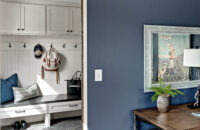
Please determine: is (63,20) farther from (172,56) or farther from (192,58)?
(192,58)

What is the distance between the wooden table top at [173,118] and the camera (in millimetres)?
1484

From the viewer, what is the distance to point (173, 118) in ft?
5.45

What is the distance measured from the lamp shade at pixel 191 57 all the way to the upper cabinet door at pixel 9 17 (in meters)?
2.72

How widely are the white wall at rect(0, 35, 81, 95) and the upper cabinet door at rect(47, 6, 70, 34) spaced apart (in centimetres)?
20

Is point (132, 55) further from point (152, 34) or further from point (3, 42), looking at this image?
point (3, 42)

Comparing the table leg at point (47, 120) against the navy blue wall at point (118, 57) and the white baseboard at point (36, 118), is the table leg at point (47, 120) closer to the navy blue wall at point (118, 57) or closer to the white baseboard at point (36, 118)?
the white baseboard at point (36, 118)

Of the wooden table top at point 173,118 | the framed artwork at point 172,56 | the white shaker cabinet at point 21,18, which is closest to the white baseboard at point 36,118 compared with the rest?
the white shaker cabinet at point 21,18

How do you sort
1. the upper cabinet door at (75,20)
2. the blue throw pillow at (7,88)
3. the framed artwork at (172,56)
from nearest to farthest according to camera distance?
1. the framed artwork at (172,56)
2. the blue throw pillow at (7,88)
3. the upper cabinet door at (75,20)

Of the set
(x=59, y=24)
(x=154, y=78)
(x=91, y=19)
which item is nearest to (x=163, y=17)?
(x=154, y=78)

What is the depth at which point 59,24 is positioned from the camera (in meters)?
3.41

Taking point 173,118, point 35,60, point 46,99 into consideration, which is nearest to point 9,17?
point 35,60

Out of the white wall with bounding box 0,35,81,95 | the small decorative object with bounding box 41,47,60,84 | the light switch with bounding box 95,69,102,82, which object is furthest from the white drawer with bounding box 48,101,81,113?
the light switch with bounding box 95,69,102,82

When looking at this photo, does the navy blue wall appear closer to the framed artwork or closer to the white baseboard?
the framed artwork

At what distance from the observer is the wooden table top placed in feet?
4.87
